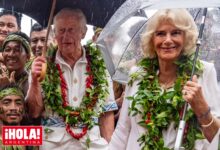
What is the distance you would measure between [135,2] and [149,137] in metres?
0.78

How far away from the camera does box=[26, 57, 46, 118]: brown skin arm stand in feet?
11.2

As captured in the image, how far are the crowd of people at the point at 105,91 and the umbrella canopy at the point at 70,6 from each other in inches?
2.7

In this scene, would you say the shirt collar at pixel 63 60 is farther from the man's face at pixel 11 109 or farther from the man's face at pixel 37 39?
the man's face at pixel 37 39

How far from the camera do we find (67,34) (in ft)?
12.2

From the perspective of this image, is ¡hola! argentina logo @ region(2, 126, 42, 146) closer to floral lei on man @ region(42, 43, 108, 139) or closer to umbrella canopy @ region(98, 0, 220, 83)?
floral lei on man @ region(42, 43, 108, 139)

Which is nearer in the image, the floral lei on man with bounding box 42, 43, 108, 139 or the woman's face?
the woman's face

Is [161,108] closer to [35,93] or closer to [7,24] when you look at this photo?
[35,93]

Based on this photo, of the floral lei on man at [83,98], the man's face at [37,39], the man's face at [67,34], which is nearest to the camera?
the floral lei on man at [83,98]

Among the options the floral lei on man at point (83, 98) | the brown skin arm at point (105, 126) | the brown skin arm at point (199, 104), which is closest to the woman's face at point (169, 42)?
the brown skin arm at point (199, 104)

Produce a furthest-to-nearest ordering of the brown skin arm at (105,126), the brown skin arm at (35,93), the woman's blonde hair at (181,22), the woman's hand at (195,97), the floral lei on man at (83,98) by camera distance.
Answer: the brown skin arm at (105,126) → the floral lei on man at (83,98) → the brown skin arm at (35,93) → the woman's blonde hair at (181,22) → the woman's hand at (195,97)


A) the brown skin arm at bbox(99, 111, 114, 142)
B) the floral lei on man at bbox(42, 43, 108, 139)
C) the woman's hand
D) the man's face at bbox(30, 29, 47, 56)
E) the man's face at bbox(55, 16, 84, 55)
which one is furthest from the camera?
the man's face at bbox(30, 29, 47, 56)

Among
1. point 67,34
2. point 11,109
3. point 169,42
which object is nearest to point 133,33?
point 169,42

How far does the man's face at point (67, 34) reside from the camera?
146 inches

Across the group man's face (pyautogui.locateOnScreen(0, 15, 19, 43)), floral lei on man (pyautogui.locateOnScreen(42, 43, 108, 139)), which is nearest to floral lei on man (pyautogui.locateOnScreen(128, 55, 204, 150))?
floral lei on man (pyautogui.locateOnScreen(42, 43, 108, 139))
